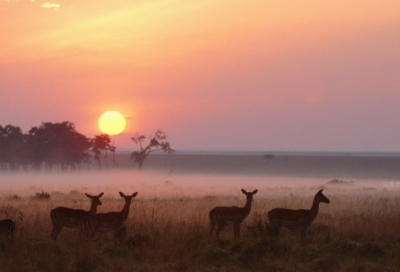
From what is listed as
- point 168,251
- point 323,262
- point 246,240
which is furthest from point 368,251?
point 168,251

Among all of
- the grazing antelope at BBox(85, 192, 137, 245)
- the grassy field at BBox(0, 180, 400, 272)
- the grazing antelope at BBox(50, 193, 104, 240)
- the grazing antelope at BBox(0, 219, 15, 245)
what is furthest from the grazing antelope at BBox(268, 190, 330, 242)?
the grazing antelope at BBox(0, 219, 15, 245)

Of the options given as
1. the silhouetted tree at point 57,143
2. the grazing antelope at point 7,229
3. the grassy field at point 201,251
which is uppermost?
the silhouetted tree at point 57,143

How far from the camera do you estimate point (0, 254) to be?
33.8ft

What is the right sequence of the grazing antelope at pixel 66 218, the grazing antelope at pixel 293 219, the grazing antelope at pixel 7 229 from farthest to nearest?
the grazing antelope at pixel 293 219 → the grazing antelope at pixel 66 218 → the grazing antelope at pixel 7 229

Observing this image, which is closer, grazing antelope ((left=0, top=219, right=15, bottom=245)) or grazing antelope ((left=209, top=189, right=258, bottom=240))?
grazing antelope ((left=0, top=219, right=15, bottom=245))

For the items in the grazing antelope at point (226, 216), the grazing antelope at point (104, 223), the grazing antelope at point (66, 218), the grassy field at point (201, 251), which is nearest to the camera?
the grassy field at point (201, 251)

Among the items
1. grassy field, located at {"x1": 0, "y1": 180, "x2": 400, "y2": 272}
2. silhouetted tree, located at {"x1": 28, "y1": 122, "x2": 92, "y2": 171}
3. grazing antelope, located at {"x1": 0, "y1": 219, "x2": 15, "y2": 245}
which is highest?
silhouetted tree, located at {"x1": 28, "y1": 122, "x2": 92, "y2": 171}

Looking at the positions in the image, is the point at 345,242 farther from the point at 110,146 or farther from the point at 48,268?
the point at 110,146

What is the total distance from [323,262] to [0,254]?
6831 mm

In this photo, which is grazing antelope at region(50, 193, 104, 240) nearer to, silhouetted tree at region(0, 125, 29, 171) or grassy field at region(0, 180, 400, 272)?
grassy field at region(0, 180, 400, 272)

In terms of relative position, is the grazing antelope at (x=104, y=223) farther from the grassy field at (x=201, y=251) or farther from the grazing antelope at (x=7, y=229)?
the grazing antelope at (x=7, y=229)

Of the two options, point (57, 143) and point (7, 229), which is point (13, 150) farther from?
point (7, 229)

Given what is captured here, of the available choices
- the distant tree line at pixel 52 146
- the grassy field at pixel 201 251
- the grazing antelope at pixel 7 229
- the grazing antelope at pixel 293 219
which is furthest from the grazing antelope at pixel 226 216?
the distant tree line at pixel 52 146

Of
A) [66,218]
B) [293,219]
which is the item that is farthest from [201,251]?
[66,218]
